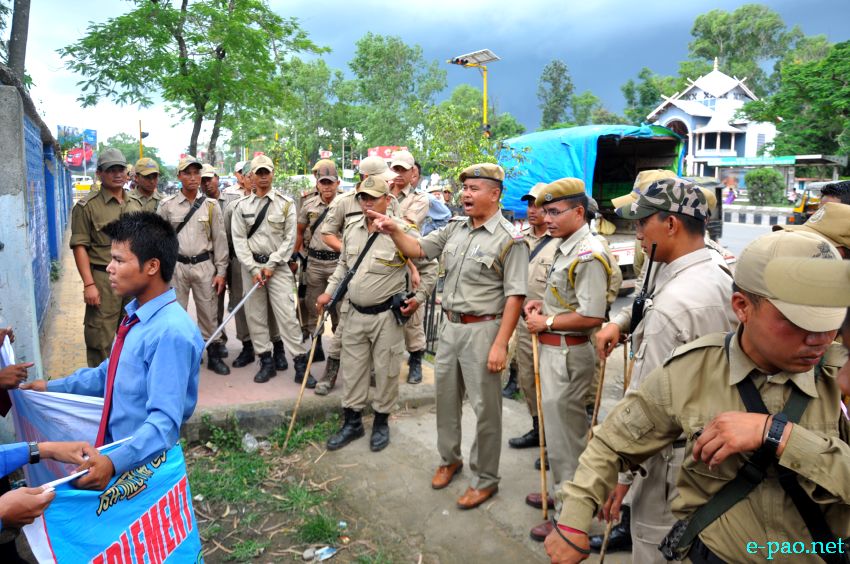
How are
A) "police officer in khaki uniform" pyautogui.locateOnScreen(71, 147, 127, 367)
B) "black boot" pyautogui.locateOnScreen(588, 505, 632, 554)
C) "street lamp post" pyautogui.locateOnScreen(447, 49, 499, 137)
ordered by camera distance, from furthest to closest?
"street lamp post" pyautogui.locateOnScreen(447, 49, 499, 137) < "police officer in khaki uniform" pyautogui.locateOnScreen(71, 147, 127, 367) < "black boot" pyautogui.locateOnScreen(588, 505, 632, 554)

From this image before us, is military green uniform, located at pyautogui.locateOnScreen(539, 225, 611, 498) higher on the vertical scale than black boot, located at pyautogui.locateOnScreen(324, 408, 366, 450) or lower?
higher

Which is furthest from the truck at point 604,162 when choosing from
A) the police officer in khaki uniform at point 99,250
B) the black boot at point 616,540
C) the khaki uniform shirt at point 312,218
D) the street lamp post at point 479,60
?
the police officer in khaki uniform at point 99,250

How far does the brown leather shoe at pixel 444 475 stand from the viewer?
13.2 feet

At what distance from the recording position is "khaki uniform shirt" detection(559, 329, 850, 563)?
1443 mm

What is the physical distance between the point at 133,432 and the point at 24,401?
62 cm

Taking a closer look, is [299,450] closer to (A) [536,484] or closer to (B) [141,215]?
(A) [536,484]

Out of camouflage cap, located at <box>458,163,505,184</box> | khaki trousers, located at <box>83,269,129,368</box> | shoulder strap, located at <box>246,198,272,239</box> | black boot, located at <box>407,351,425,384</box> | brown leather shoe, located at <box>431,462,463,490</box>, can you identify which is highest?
camouflage cap, located at <box>458,163,505,184</box>

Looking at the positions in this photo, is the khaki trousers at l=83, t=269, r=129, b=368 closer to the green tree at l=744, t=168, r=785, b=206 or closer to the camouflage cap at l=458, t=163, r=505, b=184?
the camouflage cap at l=458, t=163, r=505, b=184

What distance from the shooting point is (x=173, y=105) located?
11273 millimetres

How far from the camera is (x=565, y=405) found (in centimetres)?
336

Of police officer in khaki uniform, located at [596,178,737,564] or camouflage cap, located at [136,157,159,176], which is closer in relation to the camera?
police officer in khaki uniform, located at [596,178,737,564]

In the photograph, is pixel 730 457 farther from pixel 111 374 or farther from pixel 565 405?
pixel 111 374

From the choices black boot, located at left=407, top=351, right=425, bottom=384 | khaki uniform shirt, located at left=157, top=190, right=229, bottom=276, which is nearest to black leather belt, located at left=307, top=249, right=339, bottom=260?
khaki uniform shirt, located at left=157, top=190, right=229, bottom=276

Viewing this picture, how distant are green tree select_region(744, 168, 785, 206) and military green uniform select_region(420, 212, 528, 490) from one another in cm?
3427
